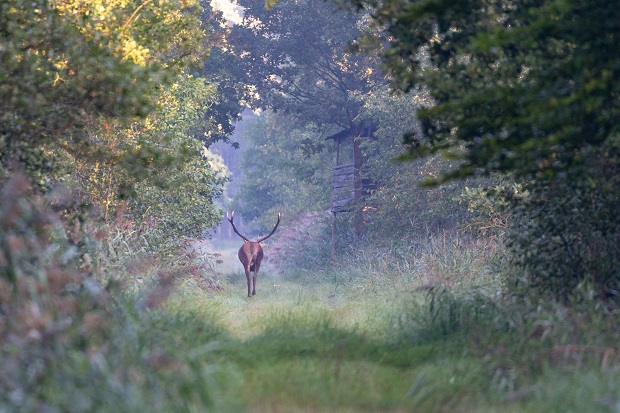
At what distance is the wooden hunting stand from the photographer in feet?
104

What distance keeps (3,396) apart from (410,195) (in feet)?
67.5

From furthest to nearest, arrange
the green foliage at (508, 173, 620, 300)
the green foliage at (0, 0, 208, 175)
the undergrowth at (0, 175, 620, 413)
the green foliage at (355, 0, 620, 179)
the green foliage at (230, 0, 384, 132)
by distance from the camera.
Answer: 1. the green foliage at (230, 0, 384, 132)
2. the green foliage at (0, 0, 208, 175)
3. the green foliage at (508, 173, 620, 300)
4. the green foliage at (355, 0, 620, 179)
5. the undergrowth at (0, 175, 620, 413)

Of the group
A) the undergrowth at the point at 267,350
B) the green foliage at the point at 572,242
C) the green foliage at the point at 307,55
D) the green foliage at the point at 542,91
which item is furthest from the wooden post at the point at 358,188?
the green foliage at the point at 542,91

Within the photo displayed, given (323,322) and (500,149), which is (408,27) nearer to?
(500,149)

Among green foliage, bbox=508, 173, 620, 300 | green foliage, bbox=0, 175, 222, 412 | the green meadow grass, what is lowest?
the green meadow grass

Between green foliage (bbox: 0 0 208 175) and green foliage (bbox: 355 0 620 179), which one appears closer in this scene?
green foliage (bbox: 355 0 620 179)

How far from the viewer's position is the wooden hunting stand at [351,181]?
3180cm

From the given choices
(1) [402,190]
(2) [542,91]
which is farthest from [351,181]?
(2) [542,91]

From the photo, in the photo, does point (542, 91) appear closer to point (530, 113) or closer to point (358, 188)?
point (530, 113)

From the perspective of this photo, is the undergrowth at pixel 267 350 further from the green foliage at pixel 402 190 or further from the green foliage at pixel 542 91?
the green foliage at pixel 402 190

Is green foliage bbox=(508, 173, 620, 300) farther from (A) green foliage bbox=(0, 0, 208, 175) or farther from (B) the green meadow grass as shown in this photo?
(A) green foliage bbox=(0, 0, 208, 175)

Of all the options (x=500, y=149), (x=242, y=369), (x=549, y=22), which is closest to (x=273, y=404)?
(x=242, y=369)

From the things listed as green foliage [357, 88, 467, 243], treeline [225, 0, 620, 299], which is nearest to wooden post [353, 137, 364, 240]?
green foliage [357, 88, 467, 243]

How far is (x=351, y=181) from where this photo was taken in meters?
33.4
